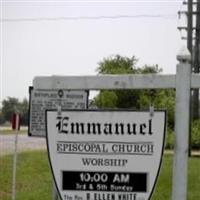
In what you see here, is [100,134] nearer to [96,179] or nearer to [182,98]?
[96,179]

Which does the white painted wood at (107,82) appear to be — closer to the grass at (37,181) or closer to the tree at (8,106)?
the grass at (37,181)

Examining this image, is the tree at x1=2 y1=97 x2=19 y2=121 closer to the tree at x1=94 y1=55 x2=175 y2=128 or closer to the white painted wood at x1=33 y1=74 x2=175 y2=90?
the tree at x1=94 y1=55 x2=175 y2=128

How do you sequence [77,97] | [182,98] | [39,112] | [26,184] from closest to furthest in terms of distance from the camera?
[182,98]
[77,97]
[39,112]
[26,184]

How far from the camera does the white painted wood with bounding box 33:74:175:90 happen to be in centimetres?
370

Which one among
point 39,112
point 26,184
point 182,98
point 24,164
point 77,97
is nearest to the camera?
point 182,98

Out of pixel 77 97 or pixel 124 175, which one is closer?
pixel 124 175


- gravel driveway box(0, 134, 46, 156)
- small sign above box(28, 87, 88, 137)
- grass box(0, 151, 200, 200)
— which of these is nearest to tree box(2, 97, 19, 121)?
gravel driveway box(0, 134, 46, 156)

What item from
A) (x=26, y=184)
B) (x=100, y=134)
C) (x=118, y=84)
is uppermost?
(x=118, y=84)

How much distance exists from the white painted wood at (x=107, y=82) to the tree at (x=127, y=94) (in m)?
29.6

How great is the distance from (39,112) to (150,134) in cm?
485

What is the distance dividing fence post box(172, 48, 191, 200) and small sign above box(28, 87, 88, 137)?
2.70m

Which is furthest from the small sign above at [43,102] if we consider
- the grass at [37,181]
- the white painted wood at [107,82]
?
the grass at [37,181]

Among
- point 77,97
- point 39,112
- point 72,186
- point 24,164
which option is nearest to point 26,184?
point 24,164

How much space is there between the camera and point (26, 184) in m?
17.9
